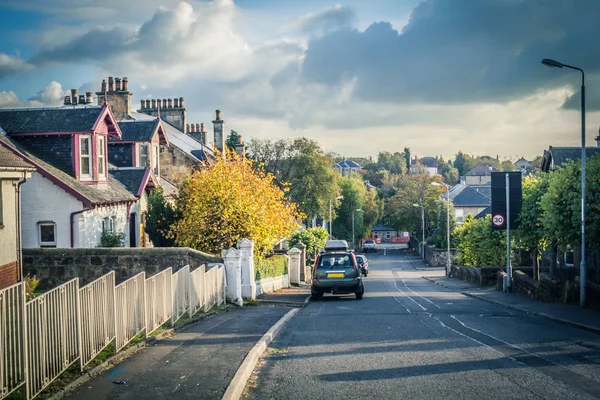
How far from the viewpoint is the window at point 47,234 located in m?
25.2

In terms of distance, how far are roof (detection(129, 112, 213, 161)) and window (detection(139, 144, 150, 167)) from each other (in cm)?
958

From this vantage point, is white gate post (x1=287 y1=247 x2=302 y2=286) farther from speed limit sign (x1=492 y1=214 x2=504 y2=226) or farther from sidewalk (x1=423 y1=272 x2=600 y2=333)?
sidewalk (x1=423 y1=272 x2=600 y2=333)

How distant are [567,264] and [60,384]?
135ft

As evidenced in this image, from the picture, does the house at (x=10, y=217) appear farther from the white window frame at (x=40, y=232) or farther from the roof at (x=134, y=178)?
the roof at (x=134, y=178)

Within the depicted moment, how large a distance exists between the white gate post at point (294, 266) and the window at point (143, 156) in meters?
11.3

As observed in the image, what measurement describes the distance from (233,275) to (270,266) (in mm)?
9650

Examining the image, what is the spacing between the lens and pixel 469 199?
111m

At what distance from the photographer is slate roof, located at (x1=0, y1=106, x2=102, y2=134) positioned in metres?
26.1

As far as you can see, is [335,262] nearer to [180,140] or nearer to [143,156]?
[143,156]

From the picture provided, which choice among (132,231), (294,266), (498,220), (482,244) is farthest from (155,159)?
(482,244)

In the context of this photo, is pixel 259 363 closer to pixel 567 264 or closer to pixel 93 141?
pixel 93 141

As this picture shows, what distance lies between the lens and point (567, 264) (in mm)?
43781

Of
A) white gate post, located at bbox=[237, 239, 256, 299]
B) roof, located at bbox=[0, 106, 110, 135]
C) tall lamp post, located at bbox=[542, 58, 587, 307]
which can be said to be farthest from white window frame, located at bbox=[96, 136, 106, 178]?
tall lamp post, located at bbox=[542, 58, 587, 307]

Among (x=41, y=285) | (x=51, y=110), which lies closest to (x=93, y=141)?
(x=51, y=110)
